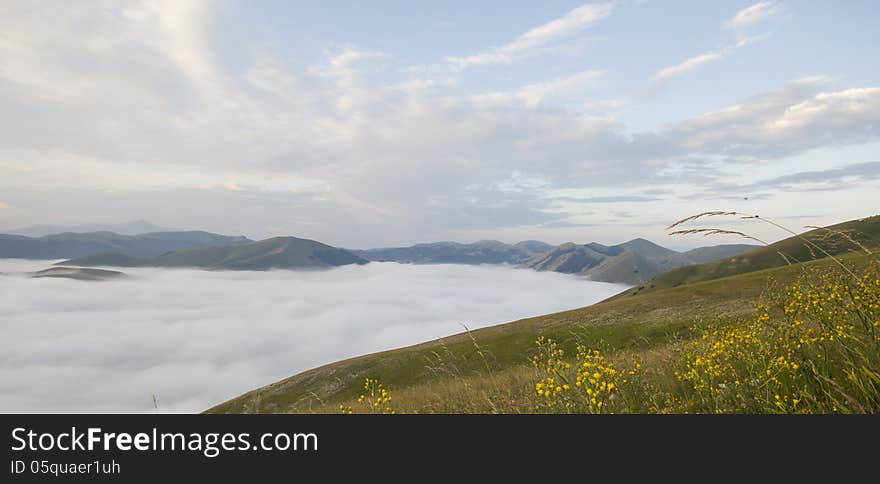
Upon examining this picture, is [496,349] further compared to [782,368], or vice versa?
[496,349]

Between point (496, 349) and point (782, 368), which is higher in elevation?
point (782, 368)

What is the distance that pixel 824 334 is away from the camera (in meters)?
5.38

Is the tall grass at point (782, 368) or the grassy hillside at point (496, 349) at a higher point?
the tall grass at point (782, 368)

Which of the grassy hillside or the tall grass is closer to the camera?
the tall grass

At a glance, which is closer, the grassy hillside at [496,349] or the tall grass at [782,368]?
the tall grass at [782,368]

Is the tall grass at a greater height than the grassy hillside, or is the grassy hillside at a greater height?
the tall grass
